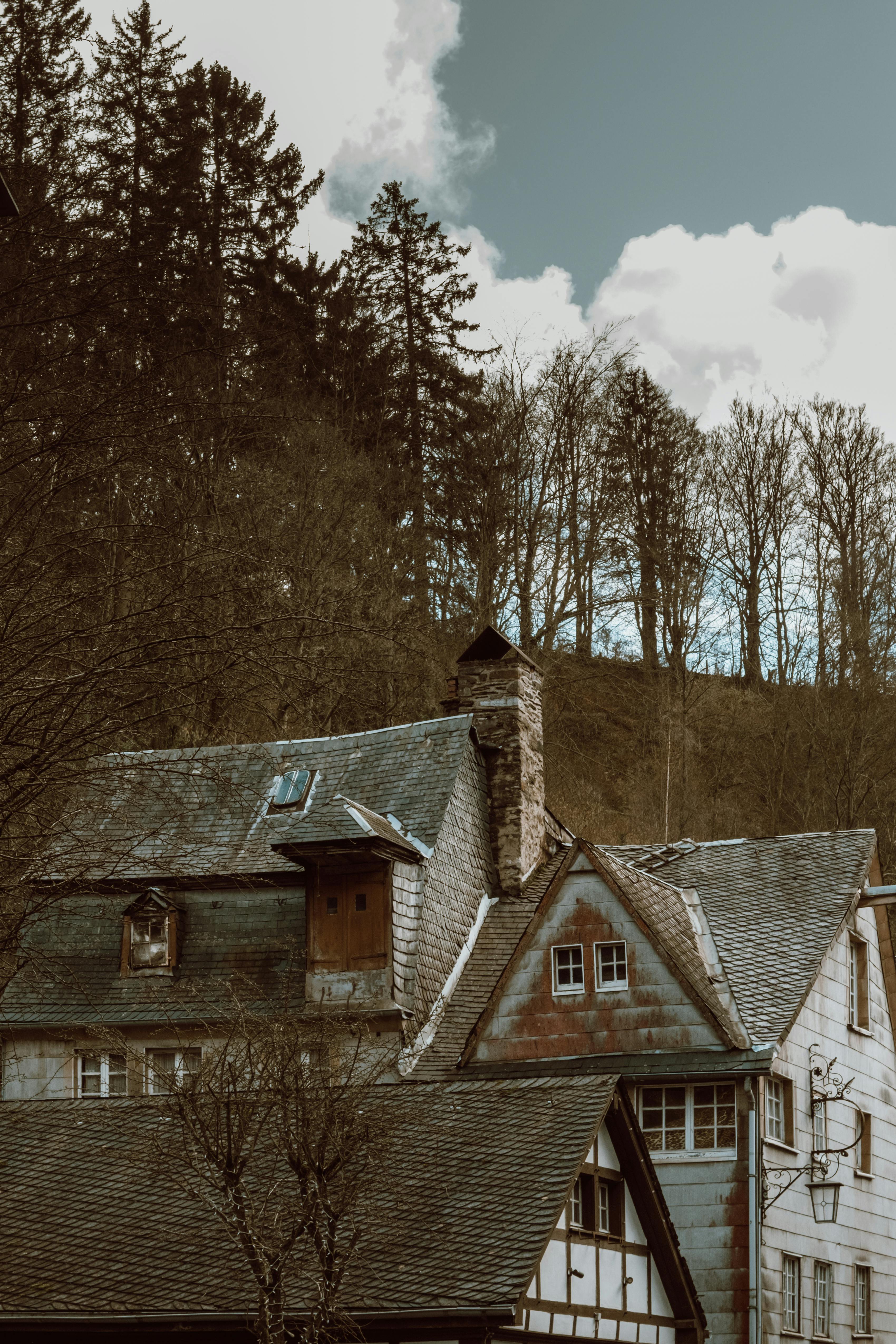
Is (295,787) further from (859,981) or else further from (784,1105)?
(859,981)

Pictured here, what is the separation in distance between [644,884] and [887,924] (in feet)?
16.8

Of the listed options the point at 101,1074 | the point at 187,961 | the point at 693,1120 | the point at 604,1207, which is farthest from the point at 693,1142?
the point at 101,1074

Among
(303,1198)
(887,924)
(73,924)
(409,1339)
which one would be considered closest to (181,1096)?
(303,1198)

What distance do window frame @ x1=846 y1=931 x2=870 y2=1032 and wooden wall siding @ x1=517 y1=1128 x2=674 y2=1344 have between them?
7.28 m

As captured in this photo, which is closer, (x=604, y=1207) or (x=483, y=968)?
(x=604, y=1207)

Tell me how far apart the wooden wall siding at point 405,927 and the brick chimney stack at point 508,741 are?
2.68 m

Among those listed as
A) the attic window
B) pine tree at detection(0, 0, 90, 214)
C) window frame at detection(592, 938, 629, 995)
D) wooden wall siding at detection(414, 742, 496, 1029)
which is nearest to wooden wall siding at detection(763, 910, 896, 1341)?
window frame at detection(592, 938, 629, 995)

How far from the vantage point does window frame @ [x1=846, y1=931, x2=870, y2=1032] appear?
72.6ft

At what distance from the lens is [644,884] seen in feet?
68.7

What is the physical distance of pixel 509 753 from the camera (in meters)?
23.7

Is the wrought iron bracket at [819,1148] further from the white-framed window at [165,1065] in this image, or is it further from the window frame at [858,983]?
the white-framed window at [165,1065]

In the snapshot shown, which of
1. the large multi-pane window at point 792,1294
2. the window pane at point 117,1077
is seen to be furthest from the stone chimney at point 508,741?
the large multi-pane window at point 792,1294

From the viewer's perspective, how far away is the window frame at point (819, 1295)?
19.0 m

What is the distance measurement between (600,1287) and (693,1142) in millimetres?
4098
